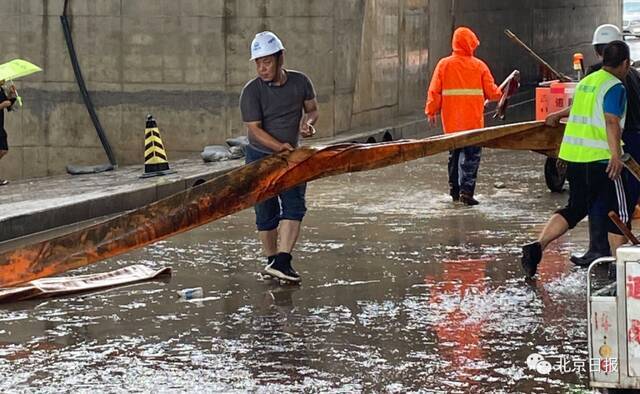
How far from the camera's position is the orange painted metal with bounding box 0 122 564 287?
30.5 feet

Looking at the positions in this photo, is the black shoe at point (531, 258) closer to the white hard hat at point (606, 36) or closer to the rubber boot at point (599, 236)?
the rubber boot at point (599, 236)

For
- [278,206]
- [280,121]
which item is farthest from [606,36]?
[278,206]

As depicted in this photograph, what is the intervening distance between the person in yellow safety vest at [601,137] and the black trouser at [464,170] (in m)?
4.41

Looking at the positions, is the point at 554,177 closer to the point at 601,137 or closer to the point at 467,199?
the point at 467,199

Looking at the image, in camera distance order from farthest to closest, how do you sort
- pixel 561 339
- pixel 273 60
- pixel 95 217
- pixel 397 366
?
1. pixel 95 217
2. pixel 273 60
3. pixel 561 339
4. pixel 397 366

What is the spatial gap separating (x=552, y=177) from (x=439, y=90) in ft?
5.22

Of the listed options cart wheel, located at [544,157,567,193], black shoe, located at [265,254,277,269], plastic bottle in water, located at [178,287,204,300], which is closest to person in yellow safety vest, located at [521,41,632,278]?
black shoe, located at [265,254,277,269]

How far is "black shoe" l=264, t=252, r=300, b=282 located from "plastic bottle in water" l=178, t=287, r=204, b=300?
623mm

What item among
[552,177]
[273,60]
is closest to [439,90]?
[552,177]

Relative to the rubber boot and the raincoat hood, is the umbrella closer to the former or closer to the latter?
the raincoat hood

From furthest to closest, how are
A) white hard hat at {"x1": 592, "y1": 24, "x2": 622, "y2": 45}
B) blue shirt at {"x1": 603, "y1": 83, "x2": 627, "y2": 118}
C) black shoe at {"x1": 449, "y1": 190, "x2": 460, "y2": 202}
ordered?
black shoe at {"x1": 449, "y1": 190, "x2": 460, "y2": 202} → white hard hat at {"x1": 592, "y1": 24, "x2": 622, "y2": 45} → blue shirt at {"x1": 603, "y1": 83, "x2": 627, "y2": 118}

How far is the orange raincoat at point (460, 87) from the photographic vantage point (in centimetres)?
1498

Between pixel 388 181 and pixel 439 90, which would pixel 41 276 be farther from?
pixel 388 181

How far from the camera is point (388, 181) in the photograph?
16688mm
